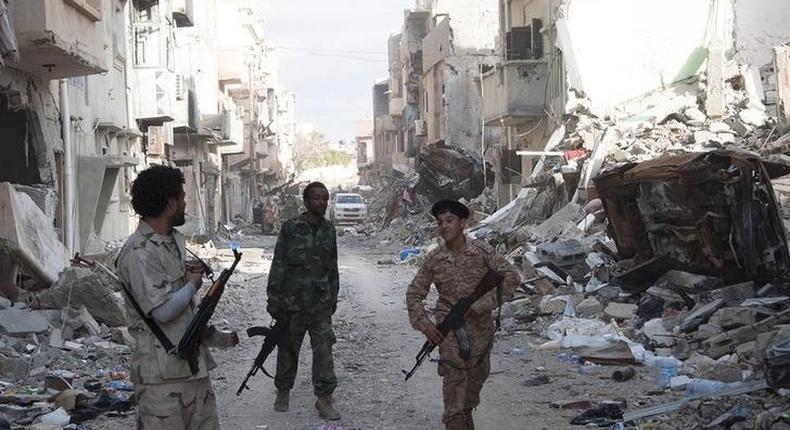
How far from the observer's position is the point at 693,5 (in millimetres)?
24281

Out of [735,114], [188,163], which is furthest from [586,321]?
[188,163]

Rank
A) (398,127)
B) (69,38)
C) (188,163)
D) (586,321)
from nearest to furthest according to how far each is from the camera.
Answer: (586,321) < (69,38) < (188,163) < (398,127)

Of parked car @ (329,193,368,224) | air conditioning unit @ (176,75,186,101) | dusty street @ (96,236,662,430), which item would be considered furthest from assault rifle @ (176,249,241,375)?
parked car @ (329,193,368,224)

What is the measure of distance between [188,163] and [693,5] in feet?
67.8

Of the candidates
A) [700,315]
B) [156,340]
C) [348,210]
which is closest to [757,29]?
[700,315]

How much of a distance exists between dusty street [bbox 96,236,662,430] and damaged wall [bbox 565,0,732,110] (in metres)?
12.6

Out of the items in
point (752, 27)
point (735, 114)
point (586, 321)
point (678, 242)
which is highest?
point (752, 27)

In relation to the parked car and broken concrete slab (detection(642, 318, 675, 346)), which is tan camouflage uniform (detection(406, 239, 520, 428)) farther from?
the parked car

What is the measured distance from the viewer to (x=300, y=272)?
7484mm

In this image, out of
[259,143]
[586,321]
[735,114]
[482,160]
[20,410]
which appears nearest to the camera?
[20,410]

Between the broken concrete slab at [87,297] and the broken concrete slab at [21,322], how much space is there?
0.73 m

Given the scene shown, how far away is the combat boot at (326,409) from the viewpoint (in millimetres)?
7297

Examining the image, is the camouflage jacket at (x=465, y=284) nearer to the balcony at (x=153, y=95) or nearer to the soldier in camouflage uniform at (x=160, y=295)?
the soldier in camouflage uniform at (x=160, y=295)

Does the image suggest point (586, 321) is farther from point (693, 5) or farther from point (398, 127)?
point (398, 127)
